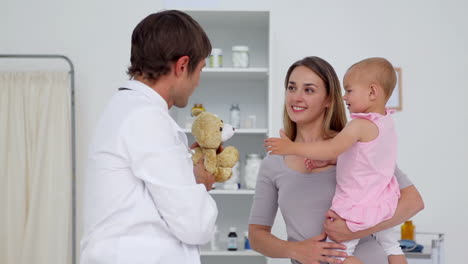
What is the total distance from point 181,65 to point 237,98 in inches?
90.2

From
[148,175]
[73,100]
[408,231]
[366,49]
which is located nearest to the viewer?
[148,175]

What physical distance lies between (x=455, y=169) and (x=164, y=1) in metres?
2.16

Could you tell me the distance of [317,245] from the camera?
1498 mm

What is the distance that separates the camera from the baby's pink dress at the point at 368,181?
146 cm

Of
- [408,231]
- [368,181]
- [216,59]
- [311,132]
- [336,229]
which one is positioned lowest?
[408,231]

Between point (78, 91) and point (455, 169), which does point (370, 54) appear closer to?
point (455, 169)

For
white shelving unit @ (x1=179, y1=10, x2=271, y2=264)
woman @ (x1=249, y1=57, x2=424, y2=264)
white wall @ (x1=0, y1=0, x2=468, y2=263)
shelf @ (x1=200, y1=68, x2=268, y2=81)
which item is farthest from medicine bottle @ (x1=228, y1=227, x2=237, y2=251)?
woman @ (x1=249, y1=57, x2=424, y2=264)

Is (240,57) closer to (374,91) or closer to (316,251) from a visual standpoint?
(374,91)

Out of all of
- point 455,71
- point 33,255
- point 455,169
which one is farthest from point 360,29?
point 33,255

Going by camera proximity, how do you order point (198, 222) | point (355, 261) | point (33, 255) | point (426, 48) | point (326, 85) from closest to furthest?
point (198, 222), point (355, 261), point (326, 85), point (33, 255), point (426, 48)

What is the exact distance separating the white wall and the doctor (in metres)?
2.26

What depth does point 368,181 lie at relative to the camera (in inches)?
57.9

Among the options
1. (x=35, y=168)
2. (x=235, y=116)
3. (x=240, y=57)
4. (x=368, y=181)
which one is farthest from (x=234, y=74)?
(x=368, y=181)

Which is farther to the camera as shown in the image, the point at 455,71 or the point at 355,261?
the point at 455,71
